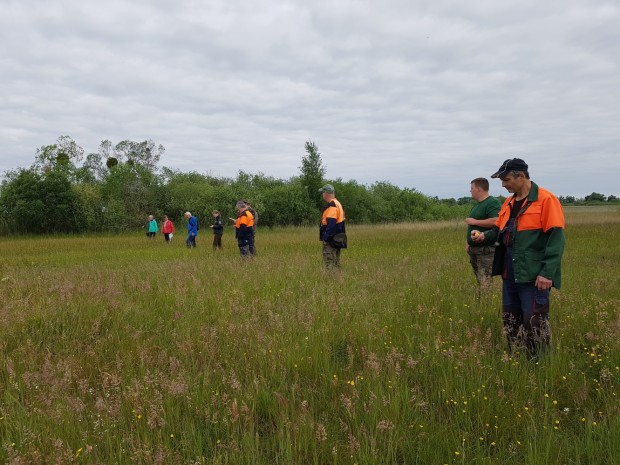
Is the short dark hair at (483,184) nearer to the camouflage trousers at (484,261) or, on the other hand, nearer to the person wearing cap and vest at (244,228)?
the camouflage trousers at (484,261)

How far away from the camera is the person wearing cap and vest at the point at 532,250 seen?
3.62 metres

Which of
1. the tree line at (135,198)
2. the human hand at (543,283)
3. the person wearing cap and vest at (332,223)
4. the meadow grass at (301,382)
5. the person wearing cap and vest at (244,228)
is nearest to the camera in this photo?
the meadow grass at (301,382)

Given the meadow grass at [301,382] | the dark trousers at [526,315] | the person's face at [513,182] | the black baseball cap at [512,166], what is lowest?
the meadow grass at [301,382]

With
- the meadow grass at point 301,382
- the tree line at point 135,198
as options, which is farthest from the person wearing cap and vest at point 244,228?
the tree line at point 135,198

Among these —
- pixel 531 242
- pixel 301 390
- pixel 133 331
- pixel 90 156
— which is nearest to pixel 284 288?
pixel 133 331

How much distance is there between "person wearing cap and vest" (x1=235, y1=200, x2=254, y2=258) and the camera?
1098cm

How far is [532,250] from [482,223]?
213 cm

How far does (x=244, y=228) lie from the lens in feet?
36.3

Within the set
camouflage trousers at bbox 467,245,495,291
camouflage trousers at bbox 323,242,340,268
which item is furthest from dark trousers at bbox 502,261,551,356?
camouflage trousers at bbox 323,242,340,268

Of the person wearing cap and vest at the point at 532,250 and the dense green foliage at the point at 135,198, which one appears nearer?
the person wearing cap and vest at the point at 532,250

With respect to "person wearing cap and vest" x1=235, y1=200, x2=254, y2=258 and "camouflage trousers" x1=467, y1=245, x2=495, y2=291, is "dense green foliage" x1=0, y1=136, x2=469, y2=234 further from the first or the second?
"camouflage trousers" x1=467, y1=245, x2=495, y2=291

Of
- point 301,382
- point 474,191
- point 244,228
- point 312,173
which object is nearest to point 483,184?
point 474,191

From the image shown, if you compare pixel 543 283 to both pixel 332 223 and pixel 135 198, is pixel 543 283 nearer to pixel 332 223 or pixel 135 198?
pixel 332 223

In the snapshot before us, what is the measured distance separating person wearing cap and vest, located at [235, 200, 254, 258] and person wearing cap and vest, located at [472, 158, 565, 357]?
775 centimetres
